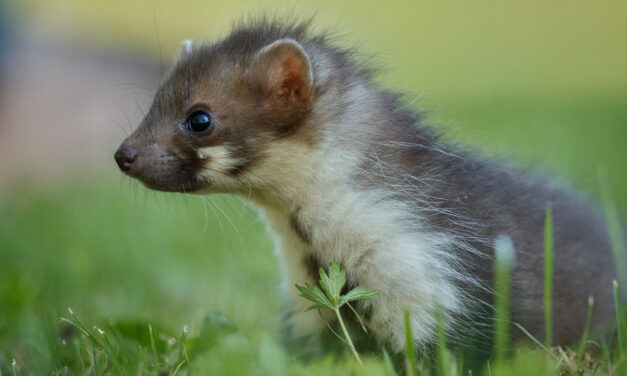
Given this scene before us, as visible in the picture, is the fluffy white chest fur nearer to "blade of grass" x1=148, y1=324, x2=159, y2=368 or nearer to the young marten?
the young marten

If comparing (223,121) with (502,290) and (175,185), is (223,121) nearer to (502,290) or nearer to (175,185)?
(175,185)

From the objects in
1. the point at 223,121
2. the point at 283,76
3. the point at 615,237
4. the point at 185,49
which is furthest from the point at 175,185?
the point at 615,237

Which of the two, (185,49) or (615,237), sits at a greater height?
(185,49)

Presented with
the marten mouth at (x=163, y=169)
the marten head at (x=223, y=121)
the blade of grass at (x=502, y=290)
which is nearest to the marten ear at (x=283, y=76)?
the marten head at (x=223, y=121)

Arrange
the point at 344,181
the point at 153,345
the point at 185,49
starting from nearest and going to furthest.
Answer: the point at 153,345 < the point at 344,181 < the point at 185,49

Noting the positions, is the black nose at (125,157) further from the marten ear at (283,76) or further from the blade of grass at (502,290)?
the blade of grass at (502,290)

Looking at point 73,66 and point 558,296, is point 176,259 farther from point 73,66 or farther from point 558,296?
point 73,66

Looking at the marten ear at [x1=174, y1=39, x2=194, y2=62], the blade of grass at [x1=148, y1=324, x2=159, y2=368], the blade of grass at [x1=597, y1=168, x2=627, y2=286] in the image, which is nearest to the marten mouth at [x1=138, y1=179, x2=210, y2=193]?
the blade of grass at [x1=148, y1=324, x2=159, y2=368]
